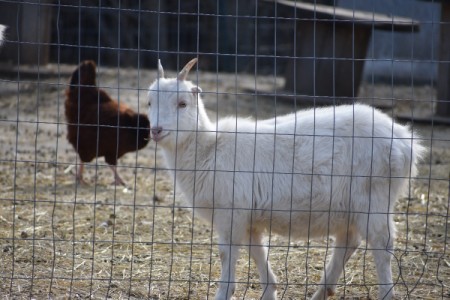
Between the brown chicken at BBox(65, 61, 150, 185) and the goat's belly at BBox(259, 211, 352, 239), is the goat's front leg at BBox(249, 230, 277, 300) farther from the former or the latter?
the brown chicken at BBox(65, 61, 150, 185)

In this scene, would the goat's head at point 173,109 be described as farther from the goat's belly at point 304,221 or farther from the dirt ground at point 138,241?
the goat's belly at point 304,221

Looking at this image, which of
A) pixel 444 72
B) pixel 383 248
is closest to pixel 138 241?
pixel 383 248

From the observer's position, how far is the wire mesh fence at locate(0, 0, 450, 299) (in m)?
5.17

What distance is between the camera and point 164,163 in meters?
6.02

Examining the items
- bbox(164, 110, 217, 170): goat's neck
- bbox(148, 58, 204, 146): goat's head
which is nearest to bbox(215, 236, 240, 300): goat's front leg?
bbox(164, 110, 217, 170): goat's neck

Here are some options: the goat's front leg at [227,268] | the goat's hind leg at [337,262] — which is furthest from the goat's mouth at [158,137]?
the goat's hind leg at [337,262]

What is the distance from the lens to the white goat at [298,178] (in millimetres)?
5164

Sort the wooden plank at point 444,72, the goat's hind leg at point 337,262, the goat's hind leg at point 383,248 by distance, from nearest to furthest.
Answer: the goat's hind leg at point 383,248, the goat's hind leg at point 337,262, the wooden plank at point 444,72

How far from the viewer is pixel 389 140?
5230 millimetres

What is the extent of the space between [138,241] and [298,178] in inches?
71.8

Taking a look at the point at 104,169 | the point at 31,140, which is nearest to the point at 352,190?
the point at 104,169

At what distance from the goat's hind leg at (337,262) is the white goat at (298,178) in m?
0.01

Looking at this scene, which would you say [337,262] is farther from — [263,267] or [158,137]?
[158,137]

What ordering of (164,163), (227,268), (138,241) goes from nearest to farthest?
Answer: (227,268) → (164,163) → (138,241)
